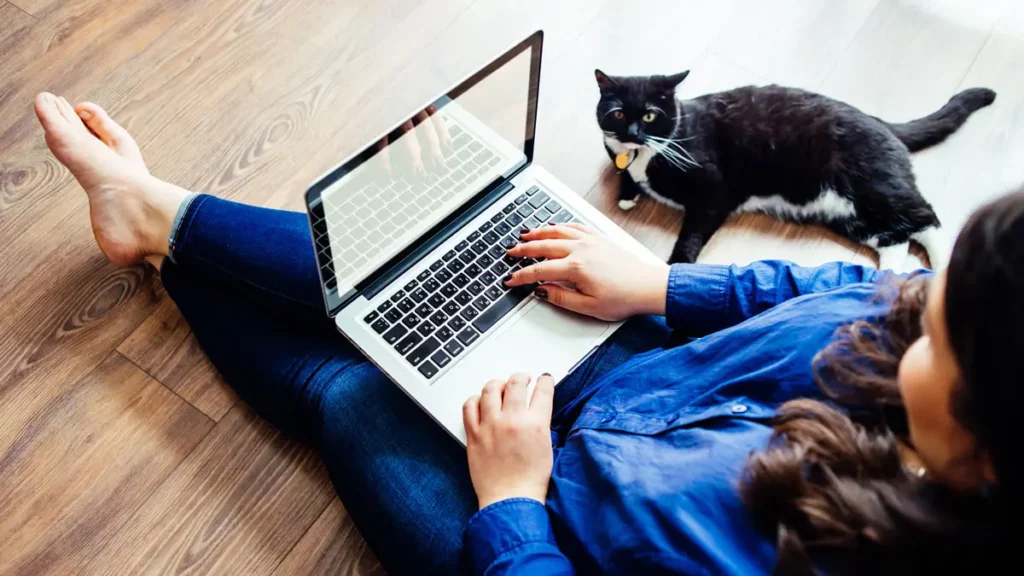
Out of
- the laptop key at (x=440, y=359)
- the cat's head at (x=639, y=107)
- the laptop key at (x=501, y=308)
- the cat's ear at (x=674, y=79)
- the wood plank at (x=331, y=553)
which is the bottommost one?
the wood plank at (x=331, y=553)

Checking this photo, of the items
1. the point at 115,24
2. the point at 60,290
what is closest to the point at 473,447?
the point at 60,290

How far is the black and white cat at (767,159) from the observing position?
1.19 m

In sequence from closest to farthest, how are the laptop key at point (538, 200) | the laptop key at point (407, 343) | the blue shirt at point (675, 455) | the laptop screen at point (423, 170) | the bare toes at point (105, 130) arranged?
the blue shirt at point (675, 455), the laptop screen at point (423, 170), the laptop key at point (407, 343), the laptop key at point (538, 200), the bare toes at point (105, 130)

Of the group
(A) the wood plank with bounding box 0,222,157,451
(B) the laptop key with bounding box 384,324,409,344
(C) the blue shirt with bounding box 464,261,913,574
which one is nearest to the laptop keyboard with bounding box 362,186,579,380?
(B) the laptop key with bounding box 384,324,409,344

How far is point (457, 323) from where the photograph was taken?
0.89 metres

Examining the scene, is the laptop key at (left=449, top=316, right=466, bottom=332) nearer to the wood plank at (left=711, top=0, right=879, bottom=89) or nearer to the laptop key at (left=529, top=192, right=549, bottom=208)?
the laptop key at (left=529, top=192, right=549, bottom=208)

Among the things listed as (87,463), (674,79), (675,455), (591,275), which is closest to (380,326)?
(591,275)

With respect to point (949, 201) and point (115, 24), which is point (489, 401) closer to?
point (949, 201)

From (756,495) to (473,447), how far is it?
301mm

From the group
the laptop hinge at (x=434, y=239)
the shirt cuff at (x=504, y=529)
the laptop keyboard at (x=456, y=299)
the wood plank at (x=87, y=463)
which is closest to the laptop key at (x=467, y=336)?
the laptop keyboard at (x=456, y=299)

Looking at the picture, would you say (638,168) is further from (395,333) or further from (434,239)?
(395,333)

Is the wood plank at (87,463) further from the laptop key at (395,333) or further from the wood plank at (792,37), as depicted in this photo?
the wood plank at (792,37)

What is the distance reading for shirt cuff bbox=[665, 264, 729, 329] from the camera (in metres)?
0.89

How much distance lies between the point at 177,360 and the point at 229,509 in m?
0.25
